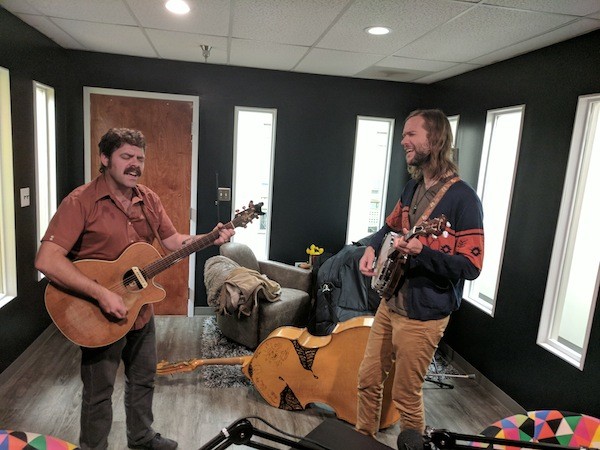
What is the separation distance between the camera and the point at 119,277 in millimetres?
1807

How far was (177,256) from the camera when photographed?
1939 millimetres

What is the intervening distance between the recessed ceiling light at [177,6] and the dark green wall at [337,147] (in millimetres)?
1013

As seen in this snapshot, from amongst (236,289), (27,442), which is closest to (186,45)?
(236,289)

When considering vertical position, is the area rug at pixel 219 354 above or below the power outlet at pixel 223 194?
below

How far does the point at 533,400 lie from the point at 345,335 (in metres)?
1.25

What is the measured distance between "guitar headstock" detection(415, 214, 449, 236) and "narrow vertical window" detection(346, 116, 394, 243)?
2.58 metres

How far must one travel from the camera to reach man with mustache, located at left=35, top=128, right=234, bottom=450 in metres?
1.65

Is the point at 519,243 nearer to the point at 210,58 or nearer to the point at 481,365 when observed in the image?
the point at 481,365

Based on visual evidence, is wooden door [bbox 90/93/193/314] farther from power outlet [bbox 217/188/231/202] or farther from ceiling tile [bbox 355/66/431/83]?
ceiling tile [bbox 355/66/431/83]

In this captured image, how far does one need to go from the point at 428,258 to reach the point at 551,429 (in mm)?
678

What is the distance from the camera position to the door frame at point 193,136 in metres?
3.60

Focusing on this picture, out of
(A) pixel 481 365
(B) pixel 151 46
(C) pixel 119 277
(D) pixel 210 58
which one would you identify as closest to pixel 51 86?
(B) pixel 151 46

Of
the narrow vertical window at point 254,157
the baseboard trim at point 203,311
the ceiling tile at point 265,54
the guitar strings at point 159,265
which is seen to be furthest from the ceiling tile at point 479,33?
the baseboard trim at point 203,311

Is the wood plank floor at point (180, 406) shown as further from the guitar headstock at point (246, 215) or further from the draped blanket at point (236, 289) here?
the guitar headstock at point (246, 215)
